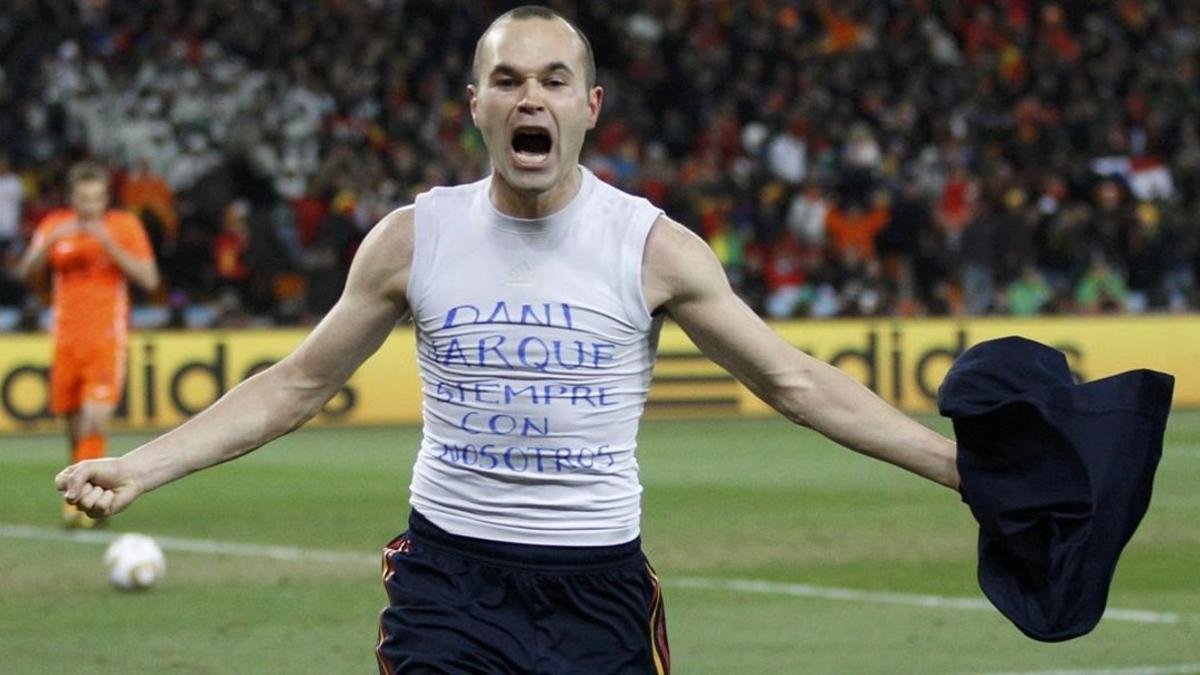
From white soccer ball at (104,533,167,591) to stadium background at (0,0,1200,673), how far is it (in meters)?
0.70

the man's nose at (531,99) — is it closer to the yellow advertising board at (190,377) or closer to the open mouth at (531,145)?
the open mouth at (531,145)

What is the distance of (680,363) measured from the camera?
74.4 feet

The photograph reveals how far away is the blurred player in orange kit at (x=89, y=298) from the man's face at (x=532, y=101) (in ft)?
31.2

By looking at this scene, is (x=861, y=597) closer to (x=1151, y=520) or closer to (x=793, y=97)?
(x=1151, y=520)

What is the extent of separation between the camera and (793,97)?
29.9 metres

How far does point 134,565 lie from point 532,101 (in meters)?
6.84

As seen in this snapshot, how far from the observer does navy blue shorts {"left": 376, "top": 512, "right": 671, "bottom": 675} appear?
4.69 m

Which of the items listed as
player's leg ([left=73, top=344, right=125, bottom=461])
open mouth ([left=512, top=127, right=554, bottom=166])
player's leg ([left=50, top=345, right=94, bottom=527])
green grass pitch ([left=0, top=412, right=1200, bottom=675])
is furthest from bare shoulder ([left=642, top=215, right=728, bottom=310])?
player's leg ([left=50, top=345, right=94, bottom=527])

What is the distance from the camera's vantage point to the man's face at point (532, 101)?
15.4 ft

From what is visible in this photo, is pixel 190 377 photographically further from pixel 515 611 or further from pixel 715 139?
pixel 515 611

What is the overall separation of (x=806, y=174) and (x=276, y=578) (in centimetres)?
1727

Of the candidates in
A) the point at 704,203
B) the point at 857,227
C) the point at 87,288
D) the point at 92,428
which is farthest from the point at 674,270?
the point at 857,227

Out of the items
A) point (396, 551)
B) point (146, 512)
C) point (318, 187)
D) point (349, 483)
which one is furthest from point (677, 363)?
point (396, 551)

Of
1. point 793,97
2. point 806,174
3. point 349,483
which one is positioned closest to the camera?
point 349,483
